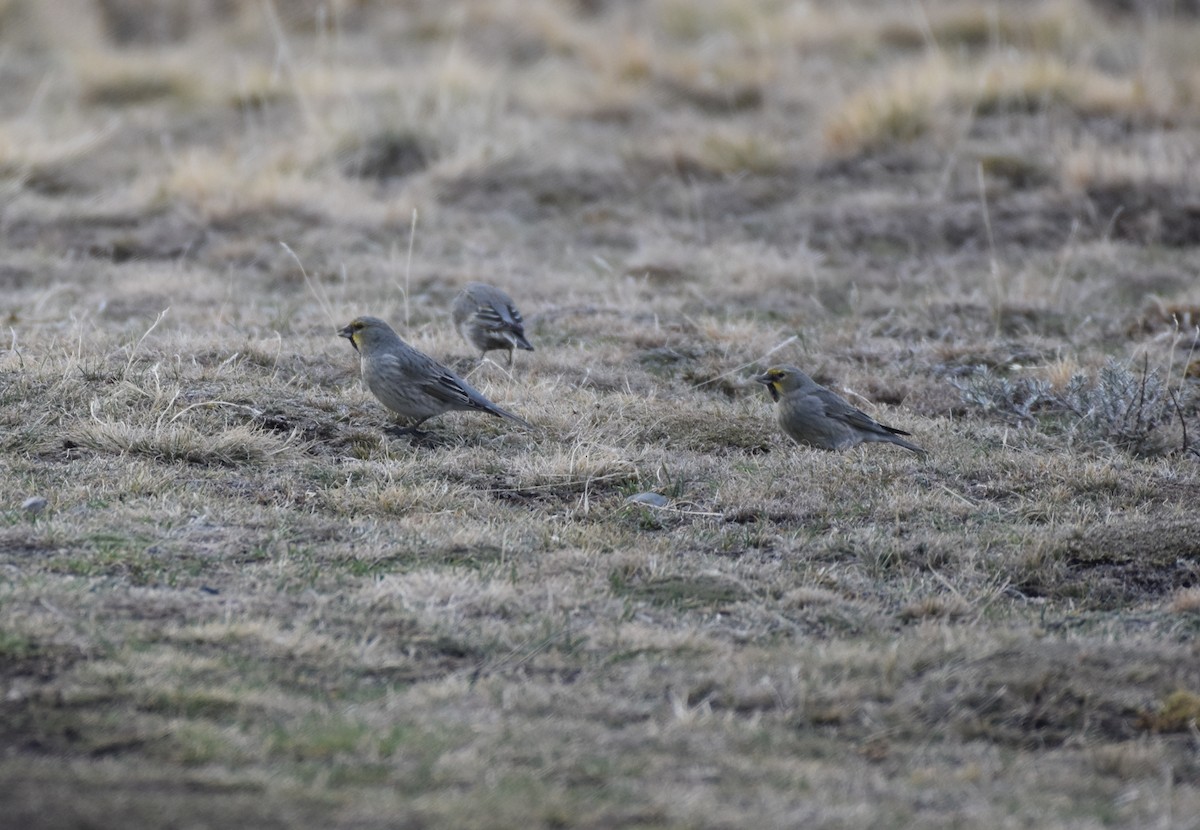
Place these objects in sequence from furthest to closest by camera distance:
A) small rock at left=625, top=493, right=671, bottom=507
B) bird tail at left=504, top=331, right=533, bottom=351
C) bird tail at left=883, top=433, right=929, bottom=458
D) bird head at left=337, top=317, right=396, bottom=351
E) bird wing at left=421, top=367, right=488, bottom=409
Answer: bird tail at left=504, top=331, right=533, bottom=351 < bird head at left=337, top=317, right=396, bottom=351 < bird tail at left=883, top=433, right=929, bottom=458 < bird wing at left=421, top=367, right=488, bottom=409 < small rock at left=625, top=493, right=671, bottom=507

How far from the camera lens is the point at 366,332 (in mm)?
7004

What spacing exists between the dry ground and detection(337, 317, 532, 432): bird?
20 centimetres

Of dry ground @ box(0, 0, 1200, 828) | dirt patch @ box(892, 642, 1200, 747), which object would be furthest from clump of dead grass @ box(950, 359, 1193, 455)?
dirt patch @ box(892, 642, 1200, 747)

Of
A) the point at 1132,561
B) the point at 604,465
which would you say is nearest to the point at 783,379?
the point at 604,465

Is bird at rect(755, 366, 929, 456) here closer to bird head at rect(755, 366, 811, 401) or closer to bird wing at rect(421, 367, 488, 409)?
bird head at rect(755, 366, 811, 401)

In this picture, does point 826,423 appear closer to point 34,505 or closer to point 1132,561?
point 1132,561

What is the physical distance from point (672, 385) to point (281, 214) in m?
4.80

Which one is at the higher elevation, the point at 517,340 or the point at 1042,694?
the point at 1042,694

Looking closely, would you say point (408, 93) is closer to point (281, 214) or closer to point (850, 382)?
point (281, 214)

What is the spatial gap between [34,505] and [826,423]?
339 cm

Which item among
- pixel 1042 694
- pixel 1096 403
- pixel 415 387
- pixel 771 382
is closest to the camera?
pixel 1042 694

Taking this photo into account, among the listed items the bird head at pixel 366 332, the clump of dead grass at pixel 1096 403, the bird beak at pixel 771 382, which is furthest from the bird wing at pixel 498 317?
the clump of dead grass at pixel 1096 403

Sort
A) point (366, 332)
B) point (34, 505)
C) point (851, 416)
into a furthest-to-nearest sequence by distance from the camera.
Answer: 1. point (366, 332)
2. point (851, 416)
3. point (34, 505)

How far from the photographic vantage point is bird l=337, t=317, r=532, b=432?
21.7ft
